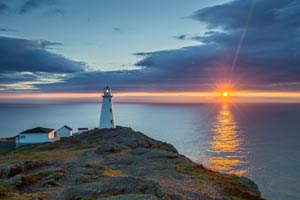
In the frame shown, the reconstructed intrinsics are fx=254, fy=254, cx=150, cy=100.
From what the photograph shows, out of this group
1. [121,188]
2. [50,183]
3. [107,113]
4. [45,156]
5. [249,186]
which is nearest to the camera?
[121,188]

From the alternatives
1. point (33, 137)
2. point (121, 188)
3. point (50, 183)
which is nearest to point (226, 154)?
point (33, 137)

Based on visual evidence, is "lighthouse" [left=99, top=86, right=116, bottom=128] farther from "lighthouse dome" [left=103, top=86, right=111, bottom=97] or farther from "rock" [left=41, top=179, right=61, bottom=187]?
"rock" [left=41, top=179, right=61, bottom=187]

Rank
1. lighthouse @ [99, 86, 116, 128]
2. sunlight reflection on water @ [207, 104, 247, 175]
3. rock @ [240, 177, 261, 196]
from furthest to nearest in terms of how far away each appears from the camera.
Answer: lighthouse @ [99, 86, 116, 128]
sunlight reflection on water @ [207, 104, 247, 175]
rock @ [240, 177, 261, 196]

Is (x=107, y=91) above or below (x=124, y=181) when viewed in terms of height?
above

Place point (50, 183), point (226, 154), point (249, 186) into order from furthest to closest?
1. point (226, 154)
2. point (249, 186)
3. point (50, 183)

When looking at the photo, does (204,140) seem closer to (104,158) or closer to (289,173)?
(289,173)

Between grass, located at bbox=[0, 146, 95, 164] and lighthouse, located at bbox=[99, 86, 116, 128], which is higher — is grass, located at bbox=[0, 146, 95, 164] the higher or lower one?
the lower one

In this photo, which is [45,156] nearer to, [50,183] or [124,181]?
[50,183]

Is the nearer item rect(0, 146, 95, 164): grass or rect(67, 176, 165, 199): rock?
rect(67, 176, 165, 199): rock

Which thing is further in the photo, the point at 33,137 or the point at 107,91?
the point at 107,91

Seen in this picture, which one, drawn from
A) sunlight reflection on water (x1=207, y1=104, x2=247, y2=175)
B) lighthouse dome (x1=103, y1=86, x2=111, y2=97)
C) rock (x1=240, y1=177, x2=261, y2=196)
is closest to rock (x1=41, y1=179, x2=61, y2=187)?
rock (x1=240, y1=177, x2=261, y2=196)

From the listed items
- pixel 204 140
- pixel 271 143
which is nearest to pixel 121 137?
pixel 204 140

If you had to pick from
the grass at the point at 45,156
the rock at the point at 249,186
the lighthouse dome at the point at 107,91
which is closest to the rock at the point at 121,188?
the rock at the point at 249,186

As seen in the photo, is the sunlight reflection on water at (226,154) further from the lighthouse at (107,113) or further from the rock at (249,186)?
the rock at (249,186)
